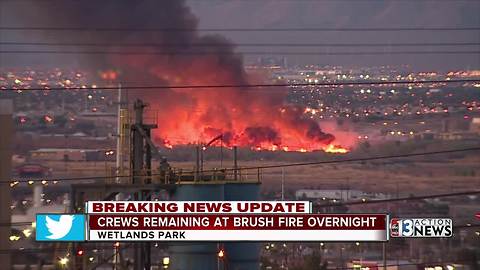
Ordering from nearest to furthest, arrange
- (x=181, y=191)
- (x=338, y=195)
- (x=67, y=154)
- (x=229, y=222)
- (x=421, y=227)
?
(x=229, y=222) → (x=421, y=227) → (x=181, y=191) → (x=338, y=195) → (x=67, y=154)

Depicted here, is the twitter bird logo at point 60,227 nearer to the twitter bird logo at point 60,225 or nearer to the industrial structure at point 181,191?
the twitter bird logo at point 60,225

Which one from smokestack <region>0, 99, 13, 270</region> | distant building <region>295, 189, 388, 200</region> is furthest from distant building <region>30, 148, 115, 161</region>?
smokestack <region>0, 99, 13, 270</region>

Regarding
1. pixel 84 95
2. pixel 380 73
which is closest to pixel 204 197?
pixel 380 73

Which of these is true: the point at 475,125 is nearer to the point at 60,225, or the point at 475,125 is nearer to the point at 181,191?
the point at 181,191

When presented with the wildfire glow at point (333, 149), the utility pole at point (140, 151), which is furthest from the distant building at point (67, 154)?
the utility pole at point (140, 151)

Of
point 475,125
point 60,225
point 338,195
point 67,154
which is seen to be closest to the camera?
point 60,225

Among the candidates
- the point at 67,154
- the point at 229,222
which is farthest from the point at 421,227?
the point at 67,154

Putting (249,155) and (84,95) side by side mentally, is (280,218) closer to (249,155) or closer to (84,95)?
(249,155)
